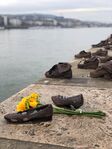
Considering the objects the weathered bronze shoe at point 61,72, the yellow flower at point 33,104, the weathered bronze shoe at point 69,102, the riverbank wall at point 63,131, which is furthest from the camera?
the weathered bronze shoe at point 61,72

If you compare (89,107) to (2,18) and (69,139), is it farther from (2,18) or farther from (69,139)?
(2,18)

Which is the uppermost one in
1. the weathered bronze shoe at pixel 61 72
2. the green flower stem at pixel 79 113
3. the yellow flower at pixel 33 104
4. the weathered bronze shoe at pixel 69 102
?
the yellow flower at pixel 33 104

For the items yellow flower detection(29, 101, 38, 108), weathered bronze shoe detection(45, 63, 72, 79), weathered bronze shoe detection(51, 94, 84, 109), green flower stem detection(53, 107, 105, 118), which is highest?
yellow flower detection(29, 101, 38, 108)

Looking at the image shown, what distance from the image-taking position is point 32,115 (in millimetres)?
5371

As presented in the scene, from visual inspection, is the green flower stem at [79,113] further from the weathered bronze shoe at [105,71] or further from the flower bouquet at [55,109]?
the weathered bronze shoe at [105,71]

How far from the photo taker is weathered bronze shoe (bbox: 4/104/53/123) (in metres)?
5.36

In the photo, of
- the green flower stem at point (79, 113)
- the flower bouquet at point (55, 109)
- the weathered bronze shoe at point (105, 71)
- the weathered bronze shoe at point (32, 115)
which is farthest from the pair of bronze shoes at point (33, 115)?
the weathered bronze shoe at point (105, 71)

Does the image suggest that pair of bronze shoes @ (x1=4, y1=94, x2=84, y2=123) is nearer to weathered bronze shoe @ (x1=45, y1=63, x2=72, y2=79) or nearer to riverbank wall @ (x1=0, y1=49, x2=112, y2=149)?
riverbank wall @ (x1=0, y1=49, x2=112, y2=149)

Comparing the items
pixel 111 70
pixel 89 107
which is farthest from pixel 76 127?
pixel 111 70

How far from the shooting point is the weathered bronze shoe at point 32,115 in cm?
536

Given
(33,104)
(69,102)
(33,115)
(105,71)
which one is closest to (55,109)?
(69,102)

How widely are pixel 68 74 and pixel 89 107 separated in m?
2.90

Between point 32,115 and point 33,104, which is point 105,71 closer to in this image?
point 33,104

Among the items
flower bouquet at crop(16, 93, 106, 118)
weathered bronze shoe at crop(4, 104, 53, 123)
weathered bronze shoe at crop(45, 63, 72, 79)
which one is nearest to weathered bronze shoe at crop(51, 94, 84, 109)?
flower bouquet at crop(16, 93, 106, 118)
